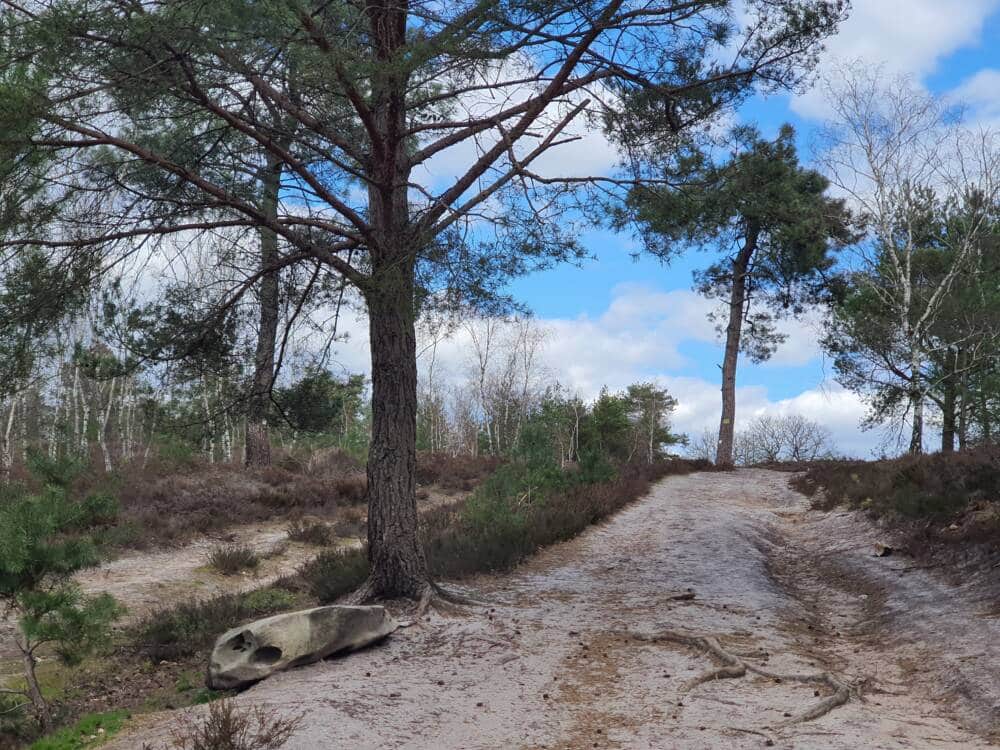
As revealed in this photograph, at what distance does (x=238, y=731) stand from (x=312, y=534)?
33.3 feet

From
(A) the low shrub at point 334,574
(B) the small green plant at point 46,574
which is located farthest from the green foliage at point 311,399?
(B) the small green plant at point 46,574

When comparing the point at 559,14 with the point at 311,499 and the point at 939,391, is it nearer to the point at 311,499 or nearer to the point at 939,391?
the point at 311,499

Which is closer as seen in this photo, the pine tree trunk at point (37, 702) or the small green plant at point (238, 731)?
the small green plant at point (238, 731)

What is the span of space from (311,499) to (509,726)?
12489 mm

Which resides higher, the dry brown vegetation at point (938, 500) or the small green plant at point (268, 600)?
the dry brown vegetation at point (938, 500)

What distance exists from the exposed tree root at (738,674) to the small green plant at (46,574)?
469 centimetres

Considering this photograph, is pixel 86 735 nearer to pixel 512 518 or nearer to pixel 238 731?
pixel 238 731

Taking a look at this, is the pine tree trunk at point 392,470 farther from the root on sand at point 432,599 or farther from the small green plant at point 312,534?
the small green plant at point 312,534

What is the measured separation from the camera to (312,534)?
14148 millimetres

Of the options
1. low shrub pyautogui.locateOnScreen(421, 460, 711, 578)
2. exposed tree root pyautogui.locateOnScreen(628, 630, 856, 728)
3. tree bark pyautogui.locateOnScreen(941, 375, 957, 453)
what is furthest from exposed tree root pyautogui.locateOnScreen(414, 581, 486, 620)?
tree bark pyautogui.locateOnScreen(941, 375, 957, 453)

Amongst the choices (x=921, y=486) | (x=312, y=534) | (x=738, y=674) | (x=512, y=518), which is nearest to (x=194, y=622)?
(x=512, y=518)

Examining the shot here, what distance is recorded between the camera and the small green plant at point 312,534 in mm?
14000

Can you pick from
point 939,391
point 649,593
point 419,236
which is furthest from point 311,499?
point 939,391

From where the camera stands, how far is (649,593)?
348 inches
